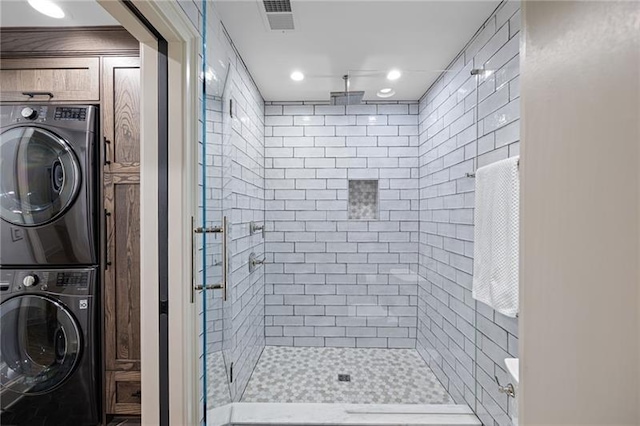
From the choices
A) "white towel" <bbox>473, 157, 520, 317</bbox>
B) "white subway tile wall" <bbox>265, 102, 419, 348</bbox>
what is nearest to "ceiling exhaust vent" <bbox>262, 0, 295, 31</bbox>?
"white subway tile wall" <bbox>265, 102, 419, 348</bbox>

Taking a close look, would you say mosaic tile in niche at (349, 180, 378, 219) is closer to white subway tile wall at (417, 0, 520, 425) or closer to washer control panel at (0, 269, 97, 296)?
white subway tile wall at (417, 0, 520, 425)

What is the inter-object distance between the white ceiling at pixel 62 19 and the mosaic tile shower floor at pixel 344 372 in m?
2.39

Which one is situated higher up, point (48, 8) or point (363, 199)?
point (48, 8)

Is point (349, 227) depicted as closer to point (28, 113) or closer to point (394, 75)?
point (394, 75)

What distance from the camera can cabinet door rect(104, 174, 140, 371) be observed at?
5.84ft

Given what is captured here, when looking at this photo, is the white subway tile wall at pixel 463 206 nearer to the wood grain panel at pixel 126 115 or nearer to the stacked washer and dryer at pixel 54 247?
the wood grain panel at pixel 126 115

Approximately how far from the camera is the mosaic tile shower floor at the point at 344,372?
6.50 ft

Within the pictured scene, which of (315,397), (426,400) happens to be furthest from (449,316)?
(315,397)

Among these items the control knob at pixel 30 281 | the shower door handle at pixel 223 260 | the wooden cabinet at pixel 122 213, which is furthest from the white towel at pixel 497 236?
the control knob at pixel 30 281

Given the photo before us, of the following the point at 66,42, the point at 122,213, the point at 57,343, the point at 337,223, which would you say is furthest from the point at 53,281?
the point at 337,223

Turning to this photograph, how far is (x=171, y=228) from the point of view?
49.9 inches

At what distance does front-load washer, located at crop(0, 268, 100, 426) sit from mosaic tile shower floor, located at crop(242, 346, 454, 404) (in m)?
0.93

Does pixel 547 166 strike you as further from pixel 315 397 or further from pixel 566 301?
pixel 315 397

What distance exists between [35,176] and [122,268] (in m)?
0.74
